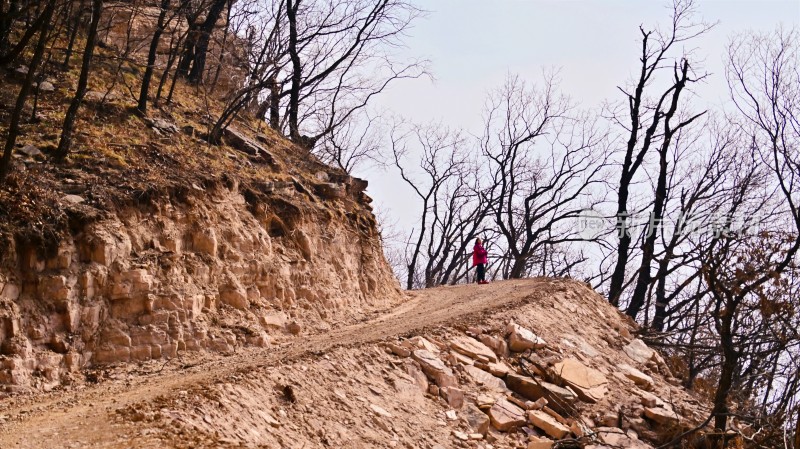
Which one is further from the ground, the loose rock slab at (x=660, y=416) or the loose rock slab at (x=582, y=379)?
the loose rock slab at (x=582, y=379)

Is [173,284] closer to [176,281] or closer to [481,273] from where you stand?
[176,281]

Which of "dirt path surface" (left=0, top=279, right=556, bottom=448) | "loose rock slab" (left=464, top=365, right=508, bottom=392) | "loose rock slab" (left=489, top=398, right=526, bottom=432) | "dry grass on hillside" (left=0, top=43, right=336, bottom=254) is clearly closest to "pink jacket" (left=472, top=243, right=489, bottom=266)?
"dirt path surface" (left=0, top=279, right=556, bottom=448)

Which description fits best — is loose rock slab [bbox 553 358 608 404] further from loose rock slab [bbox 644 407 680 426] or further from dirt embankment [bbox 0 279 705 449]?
loose rock slab [bbox 644 407 680 426]

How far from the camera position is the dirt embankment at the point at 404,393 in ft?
23.7

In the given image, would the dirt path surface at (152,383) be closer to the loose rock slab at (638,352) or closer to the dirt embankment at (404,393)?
the dirt embankment at (404,393)

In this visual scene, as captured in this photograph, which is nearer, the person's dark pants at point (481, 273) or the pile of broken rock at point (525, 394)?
the pile of broken rock at point (525, 394)

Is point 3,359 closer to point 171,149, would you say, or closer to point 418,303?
point 171,149

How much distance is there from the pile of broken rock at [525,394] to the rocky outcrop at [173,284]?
3.03 metres

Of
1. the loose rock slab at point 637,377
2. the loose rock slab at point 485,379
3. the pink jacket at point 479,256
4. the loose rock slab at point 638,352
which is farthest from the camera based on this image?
the pink jacket at point 479,256

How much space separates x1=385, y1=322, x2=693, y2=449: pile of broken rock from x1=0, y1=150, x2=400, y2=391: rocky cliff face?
10.2ft

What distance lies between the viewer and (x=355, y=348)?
34.1 ft

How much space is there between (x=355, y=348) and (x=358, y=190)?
9.56 metres

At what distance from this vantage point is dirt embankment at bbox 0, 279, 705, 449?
23.7 feet

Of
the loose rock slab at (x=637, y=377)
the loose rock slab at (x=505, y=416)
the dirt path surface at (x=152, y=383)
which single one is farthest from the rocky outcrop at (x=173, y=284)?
the loose rock slab at (x=637, y=377)
